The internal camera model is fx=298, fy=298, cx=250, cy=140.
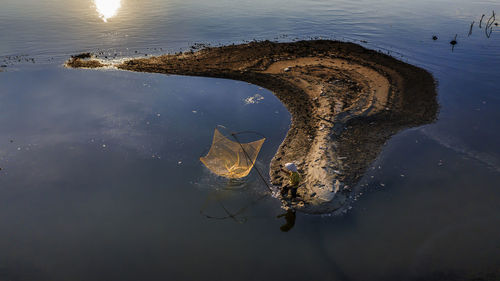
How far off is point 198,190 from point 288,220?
3.64 m

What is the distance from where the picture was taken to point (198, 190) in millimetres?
11555

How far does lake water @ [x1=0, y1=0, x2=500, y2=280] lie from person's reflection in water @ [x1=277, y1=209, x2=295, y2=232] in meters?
0.14

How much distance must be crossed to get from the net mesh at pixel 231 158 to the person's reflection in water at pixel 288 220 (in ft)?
7.29

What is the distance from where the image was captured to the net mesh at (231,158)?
11828 mm

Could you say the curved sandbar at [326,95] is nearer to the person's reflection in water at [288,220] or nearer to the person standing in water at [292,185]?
the person standing in water at [292,185]

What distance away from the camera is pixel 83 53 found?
2325 centimetres

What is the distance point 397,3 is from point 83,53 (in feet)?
131

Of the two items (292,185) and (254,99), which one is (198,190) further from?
(254,99)

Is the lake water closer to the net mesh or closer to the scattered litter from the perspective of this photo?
the scattered litter

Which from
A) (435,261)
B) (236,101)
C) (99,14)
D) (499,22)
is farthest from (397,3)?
(435,261)

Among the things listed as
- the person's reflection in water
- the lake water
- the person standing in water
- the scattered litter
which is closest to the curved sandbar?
the person standing in water

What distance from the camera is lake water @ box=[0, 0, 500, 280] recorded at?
30.0 feet

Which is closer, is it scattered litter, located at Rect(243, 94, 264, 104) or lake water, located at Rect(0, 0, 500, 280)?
lake water, located at Rect(0, 0, 500, 280)

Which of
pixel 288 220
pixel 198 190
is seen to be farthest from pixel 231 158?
pixel 288 220
